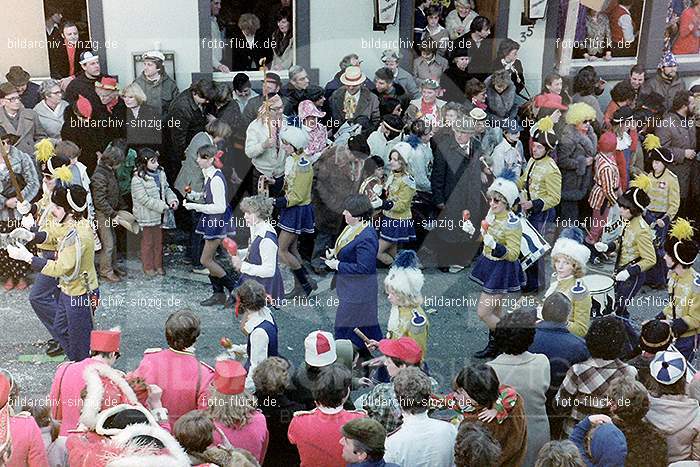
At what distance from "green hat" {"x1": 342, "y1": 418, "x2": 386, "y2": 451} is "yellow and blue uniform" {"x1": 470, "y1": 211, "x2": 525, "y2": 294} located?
10.6 ft

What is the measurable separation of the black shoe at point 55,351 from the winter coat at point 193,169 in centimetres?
174

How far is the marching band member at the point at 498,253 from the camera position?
281 inches

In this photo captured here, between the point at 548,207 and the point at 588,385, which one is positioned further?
the point at 548,207

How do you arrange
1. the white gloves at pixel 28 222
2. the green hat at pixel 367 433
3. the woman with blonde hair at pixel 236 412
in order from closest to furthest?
1. the green hat at pixel 367 433
2. the woman with blonde hair at pixel 236 412
3. the white gloves at pixel 28 222

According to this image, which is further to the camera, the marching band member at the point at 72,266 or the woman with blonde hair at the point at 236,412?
the marching band member at the point at 72,266

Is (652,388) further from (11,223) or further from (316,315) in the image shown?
(11,223)

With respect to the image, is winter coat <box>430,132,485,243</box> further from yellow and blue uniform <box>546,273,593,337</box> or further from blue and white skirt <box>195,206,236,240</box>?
yellow and blue uniform <box>546,273,593,337</box>

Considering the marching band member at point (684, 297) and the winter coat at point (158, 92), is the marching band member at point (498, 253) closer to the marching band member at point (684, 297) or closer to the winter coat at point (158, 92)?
the marching band member at point (684, 297)

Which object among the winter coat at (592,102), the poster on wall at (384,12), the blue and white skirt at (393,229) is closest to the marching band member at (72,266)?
the blue and white skirt at (393,229)

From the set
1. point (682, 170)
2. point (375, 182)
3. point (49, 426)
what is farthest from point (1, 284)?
point (682, 170)

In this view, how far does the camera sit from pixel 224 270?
8133 mm

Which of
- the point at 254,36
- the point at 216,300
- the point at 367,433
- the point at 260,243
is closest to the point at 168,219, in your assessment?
the point at 216,300

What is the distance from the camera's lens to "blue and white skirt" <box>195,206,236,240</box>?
7930 millimetres

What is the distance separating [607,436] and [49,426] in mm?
2708
